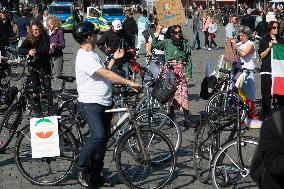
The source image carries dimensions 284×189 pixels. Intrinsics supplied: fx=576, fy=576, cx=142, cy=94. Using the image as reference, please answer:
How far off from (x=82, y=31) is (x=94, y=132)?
3.44ft

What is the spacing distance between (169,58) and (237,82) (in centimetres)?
131

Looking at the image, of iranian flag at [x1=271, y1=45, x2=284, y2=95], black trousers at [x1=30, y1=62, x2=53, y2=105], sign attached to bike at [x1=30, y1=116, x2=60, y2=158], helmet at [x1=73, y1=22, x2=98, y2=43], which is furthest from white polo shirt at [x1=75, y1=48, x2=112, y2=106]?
iranian flag at [x1=271, y1=45, x2=284, y2=95]

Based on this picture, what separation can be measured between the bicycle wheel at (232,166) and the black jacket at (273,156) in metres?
3.33

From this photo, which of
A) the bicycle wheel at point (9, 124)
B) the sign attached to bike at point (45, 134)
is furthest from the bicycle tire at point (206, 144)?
the bicycle wheel at point (9, 124)

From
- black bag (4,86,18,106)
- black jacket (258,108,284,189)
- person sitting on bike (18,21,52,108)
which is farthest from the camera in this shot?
person sitting on bike (18,21,52,108)

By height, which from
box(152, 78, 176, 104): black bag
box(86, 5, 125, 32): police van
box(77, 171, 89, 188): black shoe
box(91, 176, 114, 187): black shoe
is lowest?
box(86, 5, 125, 32): police van

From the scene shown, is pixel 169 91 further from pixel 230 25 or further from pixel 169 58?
pixel 230 25

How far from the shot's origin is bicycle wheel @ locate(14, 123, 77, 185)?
21.3 feet

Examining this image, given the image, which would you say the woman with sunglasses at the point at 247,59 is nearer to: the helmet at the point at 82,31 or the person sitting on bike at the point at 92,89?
the person sitting on bike at the point at 92,89

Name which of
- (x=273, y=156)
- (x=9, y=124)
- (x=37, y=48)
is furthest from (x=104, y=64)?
(x=273, y=156)

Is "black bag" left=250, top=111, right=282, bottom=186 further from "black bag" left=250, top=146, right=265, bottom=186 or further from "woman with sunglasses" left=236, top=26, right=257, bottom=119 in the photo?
"woman with sunglasses" left=236, top=26, right=257, bottom=119

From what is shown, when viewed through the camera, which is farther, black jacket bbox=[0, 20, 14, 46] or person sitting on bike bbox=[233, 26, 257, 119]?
black jacket bbox=[0, 20, 14, 46]

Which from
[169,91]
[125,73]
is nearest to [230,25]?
[125,73]

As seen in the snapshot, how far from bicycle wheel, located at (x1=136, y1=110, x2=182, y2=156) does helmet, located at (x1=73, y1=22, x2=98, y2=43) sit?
2.05 metres
